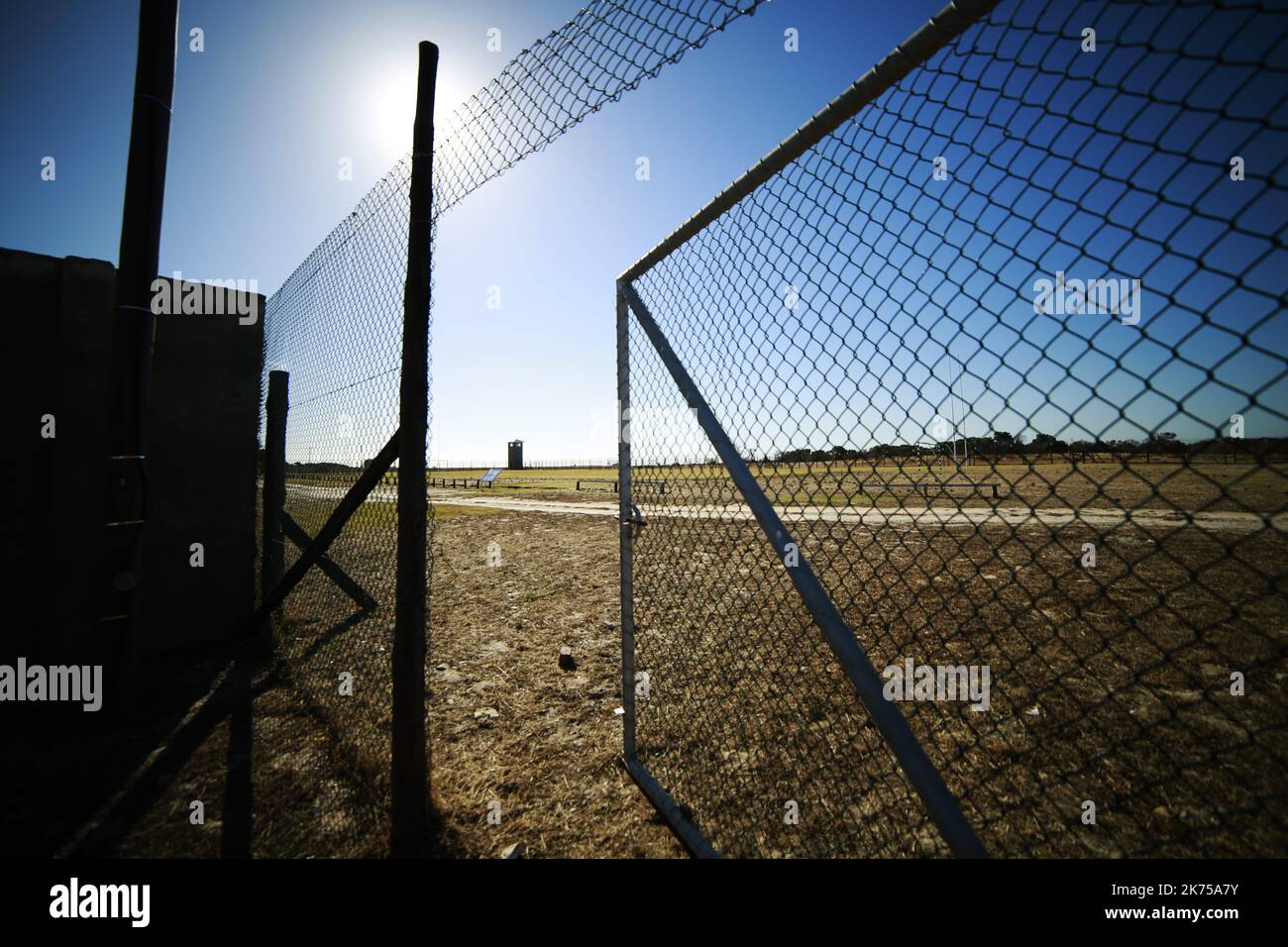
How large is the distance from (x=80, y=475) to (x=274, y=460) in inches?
52.7

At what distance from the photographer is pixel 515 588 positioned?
723cm

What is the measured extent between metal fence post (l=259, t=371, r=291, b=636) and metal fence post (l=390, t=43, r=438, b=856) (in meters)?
3.30

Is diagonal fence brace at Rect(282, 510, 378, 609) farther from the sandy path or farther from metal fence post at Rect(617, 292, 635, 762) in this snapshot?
metal fence post at Rect(617, 292, 635, 762)

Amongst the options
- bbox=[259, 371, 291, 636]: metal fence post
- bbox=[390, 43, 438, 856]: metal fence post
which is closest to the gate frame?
bbox=[390, 43, 438, 856]: metal fence post

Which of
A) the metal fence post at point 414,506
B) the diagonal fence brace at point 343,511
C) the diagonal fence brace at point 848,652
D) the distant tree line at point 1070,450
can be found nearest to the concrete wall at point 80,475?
the diagonal fence brace at point 343,511

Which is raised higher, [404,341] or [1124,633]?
Result: [404,341]

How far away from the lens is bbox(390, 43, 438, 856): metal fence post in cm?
259

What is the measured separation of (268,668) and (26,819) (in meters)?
1.79

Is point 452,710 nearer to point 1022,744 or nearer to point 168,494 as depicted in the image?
point 168,494

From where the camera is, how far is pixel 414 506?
2.71m
